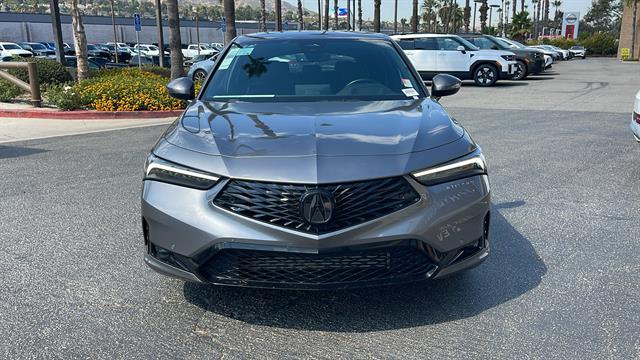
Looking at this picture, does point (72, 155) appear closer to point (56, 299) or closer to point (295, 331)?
point (56, 299)

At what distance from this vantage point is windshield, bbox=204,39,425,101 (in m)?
4.20

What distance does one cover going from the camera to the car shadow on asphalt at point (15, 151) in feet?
25.7

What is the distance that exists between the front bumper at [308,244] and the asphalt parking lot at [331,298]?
13.1 inches

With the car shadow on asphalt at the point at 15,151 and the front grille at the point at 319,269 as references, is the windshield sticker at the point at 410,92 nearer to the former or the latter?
the front grille at the point at 319,269

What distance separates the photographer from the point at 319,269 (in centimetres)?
284

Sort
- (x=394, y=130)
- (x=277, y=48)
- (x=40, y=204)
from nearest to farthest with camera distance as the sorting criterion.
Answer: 1. (x=394, y=130)
2. (x=277, y=48)
3. (x=40, y=204)

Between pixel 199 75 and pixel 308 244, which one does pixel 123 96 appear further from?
pixel 308 244

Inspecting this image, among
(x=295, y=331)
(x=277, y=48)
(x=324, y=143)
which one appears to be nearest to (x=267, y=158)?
(x=324, y=143)

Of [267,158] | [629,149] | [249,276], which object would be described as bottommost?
[629,149]

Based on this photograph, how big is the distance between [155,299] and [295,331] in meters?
0.95

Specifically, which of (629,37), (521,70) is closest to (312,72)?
(521,70)

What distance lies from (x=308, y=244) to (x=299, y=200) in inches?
8.7

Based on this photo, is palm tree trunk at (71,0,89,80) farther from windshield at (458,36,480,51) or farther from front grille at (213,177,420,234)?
front grille at (213,177,420,234)

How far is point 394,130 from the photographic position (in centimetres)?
325
